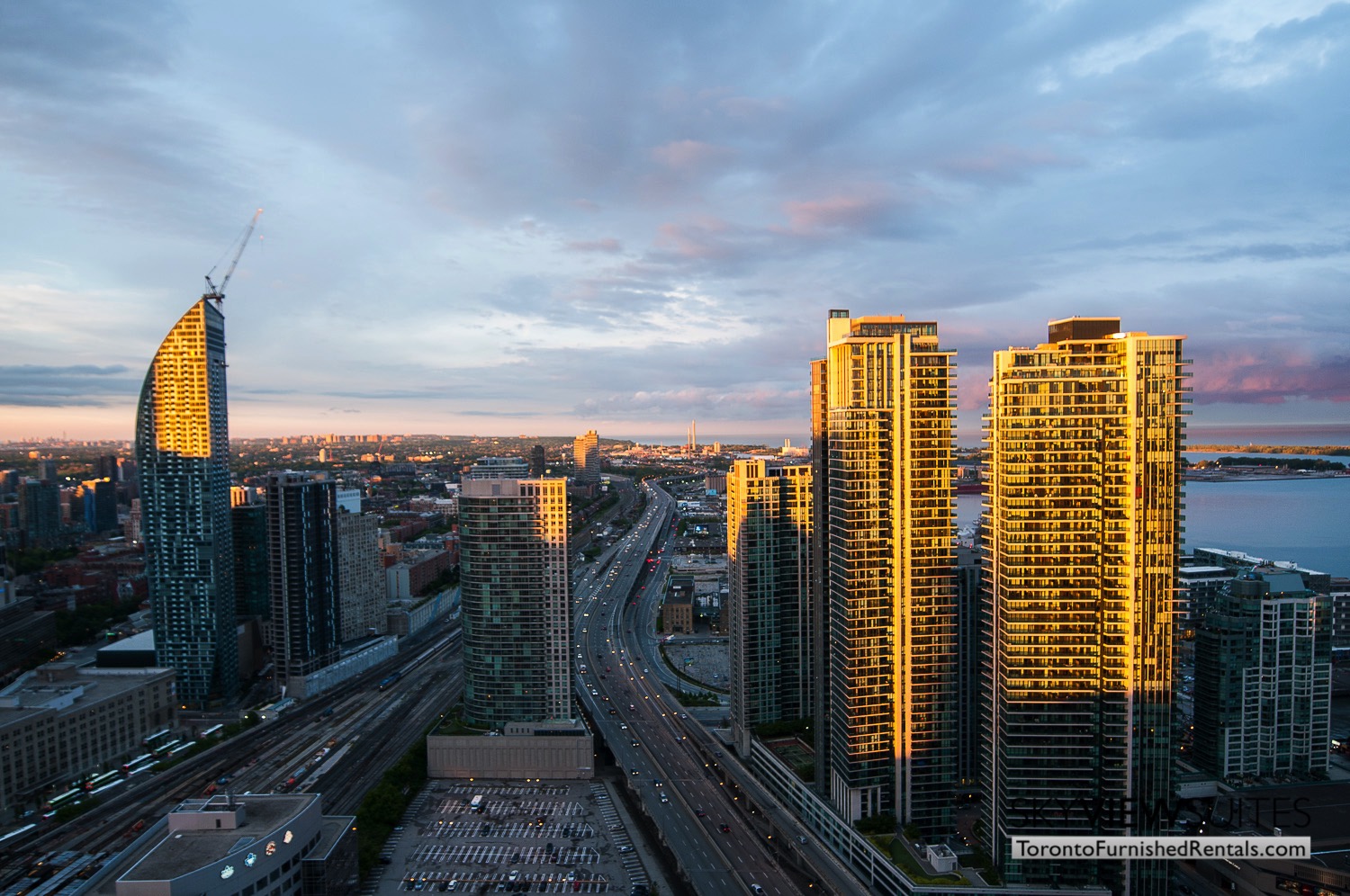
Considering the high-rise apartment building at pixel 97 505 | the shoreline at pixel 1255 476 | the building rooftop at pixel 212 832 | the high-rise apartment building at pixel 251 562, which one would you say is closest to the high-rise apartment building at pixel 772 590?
the building rooftop at pixel 212 832

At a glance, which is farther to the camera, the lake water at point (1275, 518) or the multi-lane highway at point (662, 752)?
the lake water at point (1275, 518)

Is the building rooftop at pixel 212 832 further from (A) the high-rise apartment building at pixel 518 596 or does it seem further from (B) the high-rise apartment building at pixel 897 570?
(B) the high-rise apartment building at pixel 897 570

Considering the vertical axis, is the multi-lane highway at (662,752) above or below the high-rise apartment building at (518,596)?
below

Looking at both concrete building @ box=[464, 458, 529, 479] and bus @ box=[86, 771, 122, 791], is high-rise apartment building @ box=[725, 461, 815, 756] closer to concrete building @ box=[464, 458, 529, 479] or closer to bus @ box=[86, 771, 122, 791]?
concrete building @ box=[464, 458, 529, 479]

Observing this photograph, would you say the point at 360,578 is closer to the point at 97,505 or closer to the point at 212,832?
the point at 212,832

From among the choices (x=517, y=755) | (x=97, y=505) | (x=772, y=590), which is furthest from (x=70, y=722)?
(x=97, y=505)

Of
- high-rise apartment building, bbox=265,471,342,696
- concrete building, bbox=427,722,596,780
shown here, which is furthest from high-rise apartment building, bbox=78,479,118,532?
concrete building, bbox=427,722,596,780
